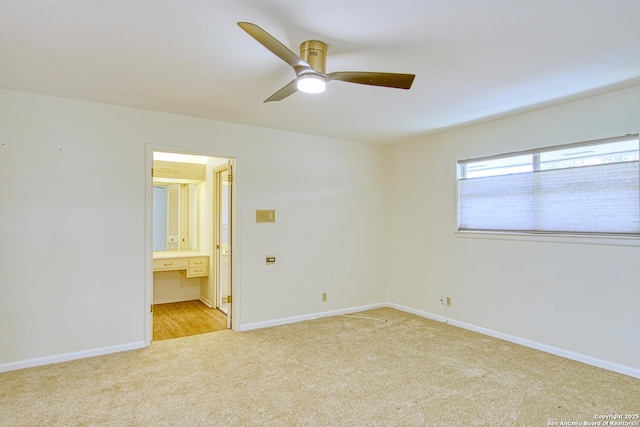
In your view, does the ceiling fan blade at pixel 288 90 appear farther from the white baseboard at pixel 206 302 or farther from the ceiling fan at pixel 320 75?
the white baseboard at pixel 206 302

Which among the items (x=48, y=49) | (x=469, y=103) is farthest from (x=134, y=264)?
(x=469, y=103)

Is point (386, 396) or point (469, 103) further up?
point (469, 103)

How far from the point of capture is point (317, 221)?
4.71 m

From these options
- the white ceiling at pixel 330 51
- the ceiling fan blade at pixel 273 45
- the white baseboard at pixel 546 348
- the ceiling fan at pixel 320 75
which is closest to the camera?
the ceiling fan blade at pixel 273 45

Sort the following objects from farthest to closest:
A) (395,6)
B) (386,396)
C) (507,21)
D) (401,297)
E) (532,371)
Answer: (401,297)
(532,371)
(386,396)
(507,21)
(395,6)

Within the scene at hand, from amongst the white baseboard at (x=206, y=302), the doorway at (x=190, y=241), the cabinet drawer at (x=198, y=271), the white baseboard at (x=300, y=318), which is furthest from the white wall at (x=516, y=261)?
the cabinet drawer at (x=198, y=271)

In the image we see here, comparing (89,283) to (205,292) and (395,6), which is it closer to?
(205,292)

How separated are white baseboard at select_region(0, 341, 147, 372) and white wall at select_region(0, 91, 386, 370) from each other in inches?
0.9

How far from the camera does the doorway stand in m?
5.03

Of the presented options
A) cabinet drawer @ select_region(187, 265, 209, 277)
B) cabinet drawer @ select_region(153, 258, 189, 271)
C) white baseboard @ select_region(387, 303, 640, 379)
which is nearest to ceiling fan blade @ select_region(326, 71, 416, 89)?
white baseboard @ select_region(387, 303, 640, 379)

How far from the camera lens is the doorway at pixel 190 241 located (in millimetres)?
5027

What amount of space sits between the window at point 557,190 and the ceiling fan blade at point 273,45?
273cm

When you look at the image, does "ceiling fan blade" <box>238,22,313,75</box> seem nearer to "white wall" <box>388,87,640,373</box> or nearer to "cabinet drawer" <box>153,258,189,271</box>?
"white wall" <box>388,87,640,373</box>

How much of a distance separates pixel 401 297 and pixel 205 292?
3017 millimetres
